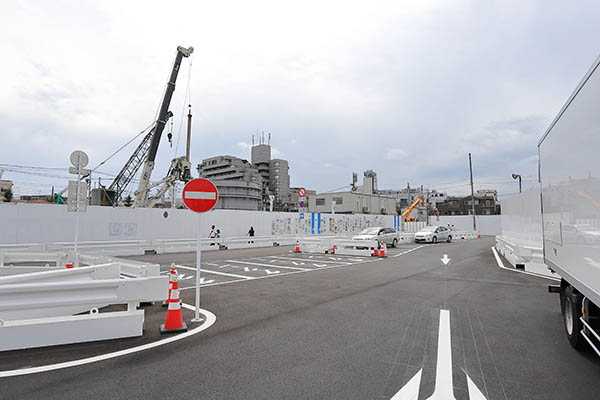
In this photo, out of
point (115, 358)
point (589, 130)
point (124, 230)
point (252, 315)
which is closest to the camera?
point (589, 130)

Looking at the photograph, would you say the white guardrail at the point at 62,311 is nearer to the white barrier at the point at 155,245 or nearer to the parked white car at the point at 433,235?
the white barrier at the point at 155,245

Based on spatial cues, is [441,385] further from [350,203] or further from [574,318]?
[350,203]

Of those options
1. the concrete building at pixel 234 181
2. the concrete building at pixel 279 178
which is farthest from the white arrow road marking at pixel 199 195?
the concrete building at pixel 279 178

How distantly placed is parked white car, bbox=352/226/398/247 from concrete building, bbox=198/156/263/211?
6972 cm

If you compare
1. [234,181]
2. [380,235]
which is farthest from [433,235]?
[234,181]

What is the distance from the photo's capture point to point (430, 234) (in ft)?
100

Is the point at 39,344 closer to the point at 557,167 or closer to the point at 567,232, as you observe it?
the point at 567,232

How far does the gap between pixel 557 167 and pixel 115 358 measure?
682cm

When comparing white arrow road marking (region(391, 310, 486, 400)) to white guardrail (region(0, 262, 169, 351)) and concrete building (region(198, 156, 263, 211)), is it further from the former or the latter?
concrete building (region(198, 156, 263, 211))

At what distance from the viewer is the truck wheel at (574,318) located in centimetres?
439

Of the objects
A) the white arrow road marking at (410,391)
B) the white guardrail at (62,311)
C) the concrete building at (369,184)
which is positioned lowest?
the white arrow road marking at (410,391)

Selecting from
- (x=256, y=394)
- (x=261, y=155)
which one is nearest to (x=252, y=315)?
(x=256, y=394)

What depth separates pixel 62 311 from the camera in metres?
5.61

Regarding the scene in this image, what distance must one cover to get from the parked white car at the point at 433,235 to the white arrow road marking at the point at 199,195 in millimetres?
27048
